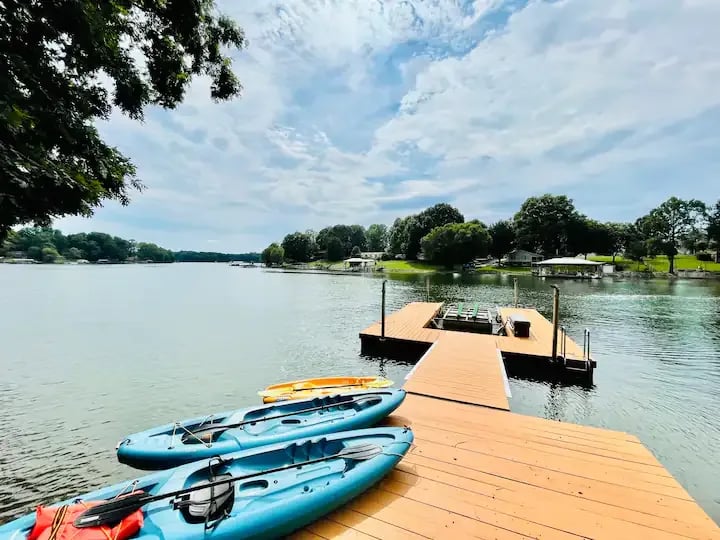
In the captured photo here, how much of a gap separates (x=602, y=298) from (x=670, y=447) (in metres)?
23.2

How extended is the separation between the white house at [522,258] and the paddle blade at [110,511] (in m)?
69.4

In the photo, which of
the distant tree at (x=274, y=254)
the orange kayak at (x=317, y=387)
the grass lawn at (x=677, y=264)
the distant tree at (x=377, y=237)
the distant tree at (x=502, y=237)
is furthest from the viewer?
the distant tree at (x=377, y=237)

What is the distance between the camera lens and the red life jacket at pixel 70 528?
101 inches

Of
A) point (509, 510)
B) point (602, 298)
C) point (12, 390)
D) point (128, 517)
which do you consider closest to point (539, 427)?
point (509, 510)

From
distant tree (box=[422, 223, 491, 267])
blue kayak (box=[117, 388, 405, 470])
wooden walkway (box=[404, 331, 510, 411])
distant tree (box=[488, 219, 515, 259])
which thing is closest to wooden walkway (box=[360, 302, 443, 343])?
wooden walkway (box=[404, 331, 510, 411])

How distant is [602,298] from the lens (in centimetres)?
2562

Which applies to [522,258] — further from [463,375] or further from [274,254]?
[274,254]

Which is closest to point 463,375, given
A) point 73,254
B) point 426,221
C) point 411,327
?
point 411,327

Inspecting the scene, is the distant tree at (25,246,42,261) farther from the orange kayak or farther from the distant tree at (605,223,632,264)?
the distant tree at (605,223,632,264)

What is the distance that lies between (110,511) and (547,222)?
7132 cm

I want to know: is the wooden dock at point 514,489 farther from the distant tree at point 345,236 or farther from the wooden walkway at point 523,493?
the distant tree at point 345,236

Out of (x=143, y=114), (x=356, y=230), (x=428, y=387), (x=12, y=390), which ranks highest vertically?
(x=356, y=230)

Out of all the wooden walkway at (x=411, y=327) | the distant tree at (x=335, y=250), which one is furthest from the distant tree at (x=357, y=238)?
the wooden walkway at (x=411, y=327)

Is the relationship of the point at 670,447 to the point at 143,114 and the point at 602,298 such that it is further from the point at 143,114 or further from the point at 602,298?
the point at 602,298
